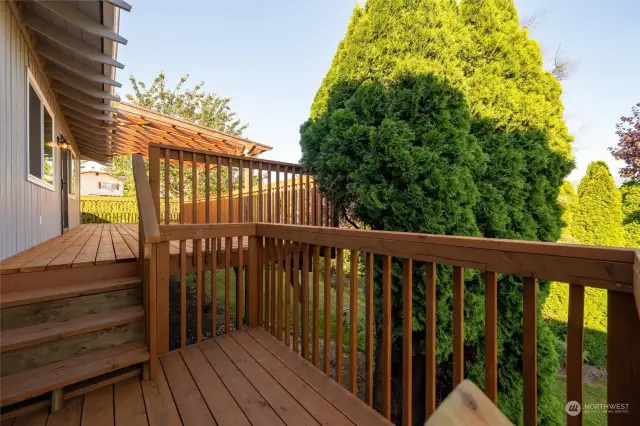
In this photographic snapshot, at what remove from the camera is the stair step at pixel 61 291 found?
1.83 meters

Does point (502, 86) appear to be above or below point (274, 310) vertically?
above

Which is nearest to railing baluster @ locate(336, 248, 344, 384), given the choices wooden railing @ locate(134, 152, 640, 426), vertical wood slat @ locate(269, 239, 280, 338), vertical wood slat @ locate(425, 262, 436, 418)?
wooden railing @ locate(134, 152, 640, 426)

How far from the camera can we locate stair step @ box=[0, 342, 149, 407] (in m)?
1.52

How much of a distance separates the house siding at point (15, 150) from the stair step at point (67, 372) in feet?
4.84

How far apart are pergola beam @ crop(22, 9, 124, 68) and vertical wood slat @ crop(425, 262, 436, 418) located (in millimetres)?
4221

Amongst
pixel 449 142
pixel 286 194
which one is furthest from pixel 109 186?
pixel 449 142

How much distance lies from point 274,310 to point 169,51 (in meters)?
18.6

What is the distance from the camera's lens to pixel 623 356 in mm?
893

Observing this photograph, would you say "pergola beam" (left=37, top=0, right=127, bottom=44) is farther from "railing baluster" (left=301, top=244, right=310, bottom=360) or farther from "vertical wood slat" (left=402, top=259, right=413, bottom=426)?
"vertical wood slat" (left=402, top=259, right=413, bottom=426)

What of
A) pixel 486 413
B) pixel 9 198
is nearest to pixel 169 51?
pixel 9 198

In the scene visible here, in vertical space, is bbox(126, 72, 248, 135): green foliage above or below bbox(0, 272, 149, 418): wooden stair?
above

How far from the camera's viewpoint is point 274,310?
2.70m

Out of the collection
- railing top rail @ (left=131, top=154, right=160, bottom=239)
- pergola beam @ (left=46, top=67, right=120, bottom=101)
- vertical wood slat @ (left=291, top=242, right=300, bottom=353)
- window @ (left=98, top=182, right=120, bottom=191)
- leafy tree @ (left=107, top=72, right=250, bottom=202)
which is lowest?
vertical wood slat @ (left=291, top=242, right=300, bottom=353)

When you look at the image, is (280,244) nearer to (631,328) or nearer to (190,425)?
(190,425)
